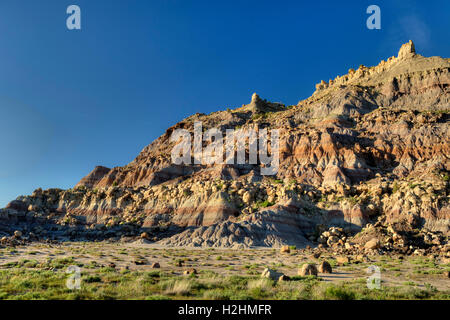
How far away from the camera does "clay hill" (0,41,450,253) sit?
3597 cm

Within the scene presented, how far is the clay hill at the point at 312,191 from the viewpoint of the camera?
36.0 metres

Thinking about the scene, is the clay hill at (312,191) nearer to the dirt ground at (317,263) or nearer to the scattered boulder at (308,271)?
the dirt ground at (317,263)

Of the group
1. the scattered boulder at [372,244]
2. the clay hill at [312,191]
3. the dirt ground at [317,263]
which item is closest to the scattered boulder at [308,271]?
the dirt ground at [317,263]

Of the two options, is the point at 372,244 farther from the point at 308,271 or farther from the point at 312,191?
the point at 312,191

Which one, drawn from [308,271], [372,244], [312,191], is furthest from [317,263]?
[312,191]

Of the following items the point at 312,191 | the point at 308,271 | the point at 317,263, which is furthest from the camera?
the point at 312,191

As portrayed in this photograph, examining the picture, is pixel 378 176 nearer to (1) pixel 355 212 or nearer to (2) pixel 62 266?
(1) pixel 355 212

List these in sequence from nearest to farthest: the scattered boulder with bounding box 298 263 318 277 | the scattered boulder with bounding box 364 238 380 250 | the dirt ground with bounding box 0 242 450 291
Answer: the dirt ground with bounding box 0 242 450 291, the scattered boulder with bounding box 298 263 318 277, the scattered boulder with bounding box 364 238 380 250

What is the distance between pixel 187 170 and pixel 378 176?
38.0 meters

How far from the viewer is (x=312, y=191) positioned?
4578cm

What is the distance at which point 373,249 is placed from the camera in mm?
28250

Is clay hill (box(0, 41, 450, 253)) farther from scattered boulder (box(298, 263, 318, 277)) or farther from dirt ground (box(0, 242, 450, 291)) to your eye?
scattered boulder (box(298, 263, 318, 277))

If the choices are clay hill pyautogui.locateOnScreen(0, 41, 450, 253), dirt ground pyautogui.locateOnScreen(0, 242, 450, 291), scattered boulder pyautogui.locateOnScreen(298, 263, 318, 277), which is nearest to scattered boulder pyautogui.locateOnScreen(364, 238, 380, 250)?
clay hill pyautogui.locateOnScreen(0, 41, 450, 253)

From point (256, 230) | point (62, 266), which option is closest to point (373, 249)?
point (256, 230)
